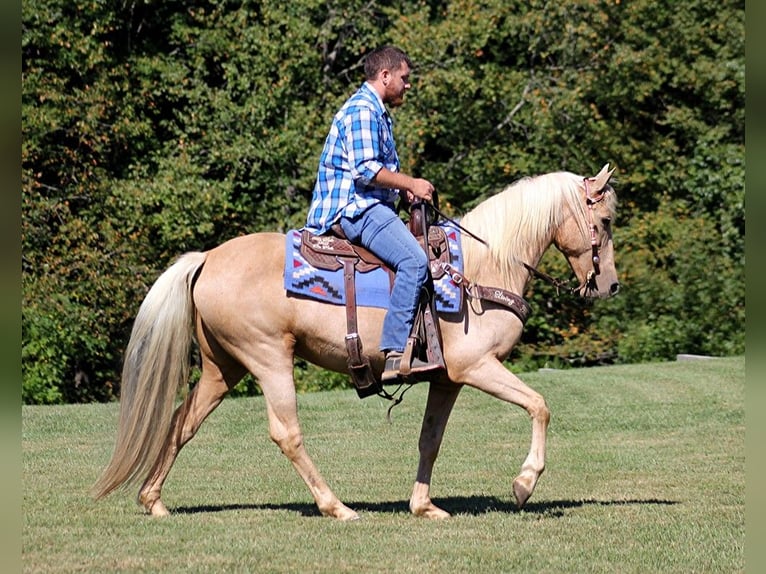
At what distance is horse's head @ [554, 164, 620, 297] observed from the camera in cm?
771

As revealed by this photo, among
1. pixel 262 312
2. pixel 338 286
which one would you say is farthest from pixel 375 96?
pixel 262 312

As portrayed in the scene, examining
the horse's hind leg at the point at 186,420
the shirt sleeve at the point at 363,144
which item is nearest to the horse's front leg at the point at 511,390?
the shirt sleeve at the point at 363,144

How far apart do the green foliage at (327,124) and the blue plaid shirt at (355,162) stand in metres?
13.8

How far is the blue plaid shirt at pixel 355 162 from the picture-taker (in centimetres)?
710

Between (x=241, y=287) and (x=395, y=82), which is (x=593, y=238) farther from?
(x=241, y=287)

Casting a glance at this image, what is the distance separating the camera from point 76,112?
22.5 metres

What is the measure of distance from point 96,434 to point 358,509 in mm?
5370

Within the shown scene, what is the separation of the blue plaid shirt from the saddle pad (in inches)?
13.0

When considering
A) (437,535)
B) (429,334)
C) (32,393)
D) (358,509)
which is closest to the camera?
(437,535)

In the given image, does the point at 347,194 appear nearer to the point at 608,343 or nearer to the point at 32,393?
the point at 32,393

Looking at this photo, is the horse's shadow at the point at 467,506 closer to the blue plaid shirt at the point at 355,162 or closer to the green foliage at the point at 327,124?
the blue plaid shirt at the point at 355,162

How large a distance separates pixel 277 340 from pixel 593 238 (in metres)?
2.11

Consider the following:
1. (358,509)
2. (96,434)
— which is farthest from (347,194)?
(96,434)

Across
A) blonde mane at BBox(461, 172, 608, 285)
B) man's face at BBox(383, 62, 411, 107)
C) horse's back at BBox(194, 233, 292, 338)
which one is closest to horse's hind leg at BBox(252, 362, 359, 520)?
horse's back at BBox(194, 233, 292, 338)
